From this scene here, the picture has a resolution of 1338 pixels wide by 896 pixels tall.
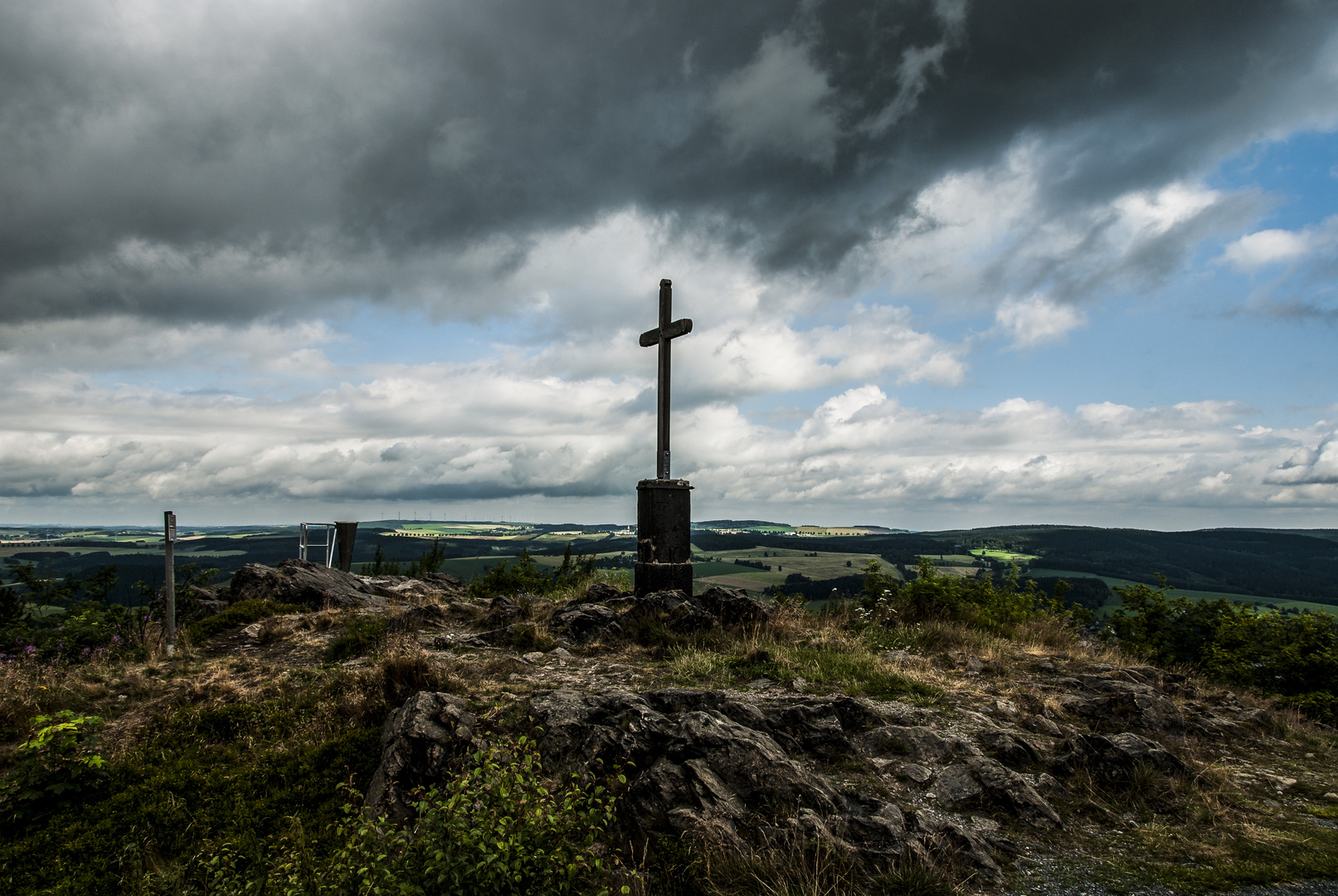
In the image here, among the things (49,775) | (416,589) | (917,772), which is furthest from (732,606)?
(416,589)

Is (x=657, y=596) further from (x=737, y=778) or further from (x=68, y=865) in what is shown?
→ (x=68, y=865)

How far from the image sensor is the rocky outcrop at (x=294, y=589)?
13.8 metres

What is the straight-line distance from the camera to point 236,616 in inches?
469

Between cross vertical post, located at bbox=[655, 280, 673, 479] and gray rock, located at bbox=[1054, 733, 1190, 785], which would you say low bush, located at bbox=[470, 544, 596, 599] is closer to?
cross vertical post, located at bbox=[655, 280, 673, 479]

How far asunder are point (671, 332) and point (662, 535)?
4679 mm

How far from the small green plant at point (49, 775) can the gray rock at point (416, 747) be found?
Answer: 2.52 m

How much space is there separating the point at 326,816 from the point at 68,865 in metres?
1.83

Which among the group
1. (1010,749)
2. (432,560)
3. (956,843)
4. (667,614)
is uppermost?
(667,614)

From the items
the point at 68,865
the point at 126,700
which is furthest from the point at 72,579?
the point at 68,865

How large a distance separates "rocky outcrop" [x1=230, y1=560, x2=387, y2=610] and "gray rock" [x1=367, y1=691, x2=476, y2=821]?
869 cm

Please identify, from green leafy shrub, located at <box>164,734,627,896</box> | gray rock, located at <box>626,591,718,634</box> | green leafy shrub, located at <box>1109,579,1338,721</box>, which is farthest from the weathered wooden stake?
green leafy shrub, located at <box>1109,579,1338,721</box>

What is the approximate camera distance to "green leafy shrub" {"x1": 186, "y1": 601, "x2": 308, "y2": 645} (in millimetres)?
10962

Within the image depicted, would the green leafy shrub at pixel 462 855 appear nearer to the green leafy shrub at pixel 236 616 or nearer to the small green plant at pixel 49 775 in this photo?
the small green plant at pixel 49 775

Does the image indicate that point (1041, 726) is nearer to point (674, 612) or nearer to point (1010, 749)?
point (1010, 749)
